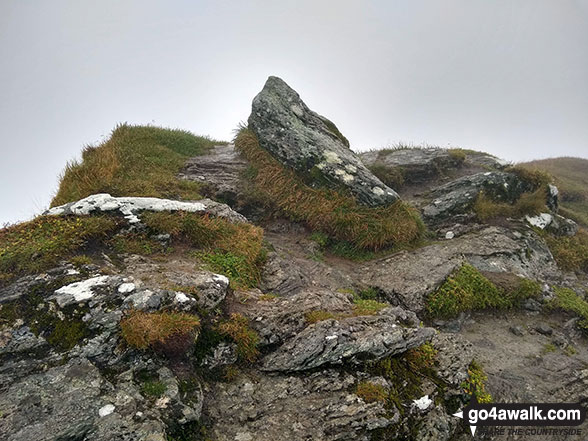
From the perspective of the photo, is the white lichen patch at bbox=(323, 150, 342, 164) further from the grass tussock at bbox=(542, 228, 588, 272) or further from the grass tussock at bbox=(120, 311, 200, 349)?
the grass tussock at bbox=(120, 311, 200, 349)

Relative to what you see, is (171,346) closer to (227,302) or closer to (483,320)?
(227,302)

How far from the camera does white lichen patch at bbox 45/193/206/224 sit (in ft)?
37.6

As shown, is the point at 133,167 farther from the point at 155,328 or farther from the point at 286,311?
the point at 155,328

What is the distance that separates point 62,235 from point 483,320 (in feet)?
45.3

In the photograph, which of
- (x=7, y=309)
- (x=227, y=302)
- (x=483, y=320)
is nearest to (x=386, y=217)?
(x=483, y=320)

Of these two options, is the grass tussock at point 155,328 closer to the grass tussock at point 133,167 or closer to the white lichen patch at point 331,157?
the grass tussock at point 133,167

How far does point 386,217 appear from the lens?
16.6 meters

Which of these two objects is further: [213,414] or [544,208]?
[544,208]

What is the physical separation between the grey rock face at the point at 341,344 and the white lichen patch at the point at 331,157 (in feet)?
34.6

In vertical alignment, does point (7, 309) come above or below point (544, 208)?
below

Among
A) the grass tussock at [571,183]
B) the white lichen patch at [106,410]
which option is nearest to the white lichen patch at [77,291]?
the white lichen patch at [106,410]

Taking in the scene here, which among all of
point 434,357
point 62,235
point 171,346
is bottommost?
point 434,357

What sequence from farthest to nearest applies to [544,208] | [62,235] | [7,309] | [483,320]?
1. [544,208]
2. [483,320]
3. [62,235]
4. [7,309]

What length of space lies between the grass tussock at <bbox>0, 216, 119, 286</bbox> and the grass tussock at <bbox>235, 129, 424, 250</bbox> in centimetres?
795
